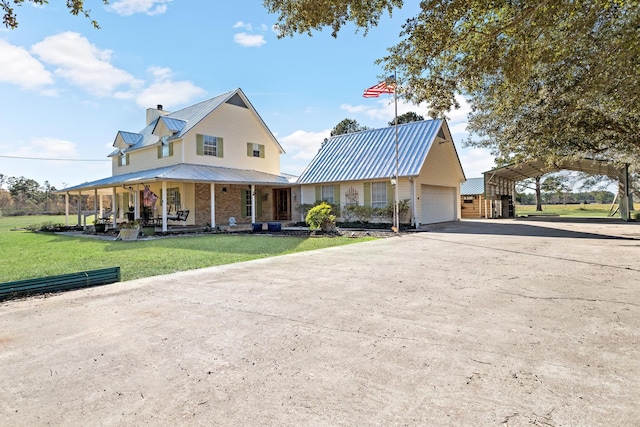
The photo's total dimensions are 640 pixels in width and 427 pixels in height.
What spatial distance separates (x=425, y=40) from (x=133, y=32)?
844 cm

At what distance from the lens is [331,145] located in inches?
939

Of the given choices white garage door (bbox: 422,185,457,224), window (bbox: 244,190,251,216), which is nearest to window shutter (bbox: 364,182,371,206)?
white garage door (bbox: 422,185,457,224)

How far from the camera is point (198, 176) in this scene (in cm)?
1761

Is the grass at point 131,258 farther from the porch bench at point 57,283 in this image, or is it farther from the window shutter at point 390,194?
the window shutter at point 390,194

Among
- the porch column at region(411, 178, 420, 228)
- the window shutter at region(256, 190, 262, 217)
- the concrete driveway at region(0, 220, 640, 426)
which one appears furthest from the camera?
the window shutter at region(256, 190, 262, 217)

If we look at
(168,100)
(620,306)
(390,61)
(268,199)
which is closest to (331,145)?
(268,199)

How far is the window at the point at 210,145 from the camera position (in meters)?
21.3

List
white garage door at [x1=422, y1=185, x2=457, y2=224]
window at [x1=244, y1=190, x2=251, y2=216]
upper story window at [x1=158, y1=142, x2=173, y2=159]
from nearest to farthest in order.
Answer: white garage door at [x1=422, y1=185, x2=457, y2=224]
upper story window at [x1=158, y1=142, x2=173, y2=159]
window at [x1=244, y1=190, x2=251, y2=216]

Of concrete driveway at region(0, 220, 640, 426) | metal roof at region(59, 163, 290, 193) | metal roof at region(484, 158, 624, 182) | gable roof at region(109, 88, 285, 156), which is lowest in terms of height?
concrete driveway at region(0, 220, 640, 426)

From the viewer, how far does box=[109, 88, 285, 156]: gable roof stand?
20.9m

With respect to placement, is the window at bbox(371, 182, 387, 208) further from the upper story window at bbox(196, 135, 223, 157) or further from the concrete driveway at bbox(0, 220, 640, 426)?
the concrete driveway at bbox(0, 220, 640, 426)

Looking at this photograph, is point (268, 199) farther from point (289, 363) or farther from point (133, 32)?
point (289, 363)

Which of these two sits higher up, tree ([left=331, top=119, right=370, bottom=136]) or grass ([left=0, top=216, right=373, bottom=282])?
tree ([left=331, top=119, right=370, bottom=136])

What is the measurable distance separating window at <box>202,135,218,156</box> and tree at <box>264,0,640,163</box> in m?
15.2
